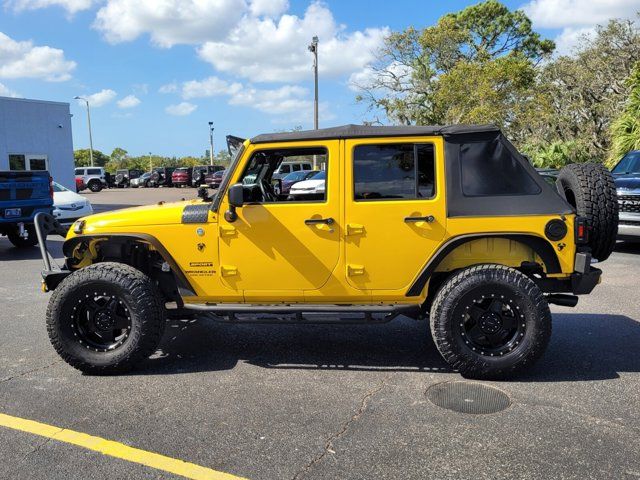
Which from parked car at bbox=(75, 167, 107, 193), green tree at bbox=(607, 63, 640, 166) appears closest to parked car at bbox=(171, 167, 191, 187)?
parked car at bbox=(75, 167, 107, 193)

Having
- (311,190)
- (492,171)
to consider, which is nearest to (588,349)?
(492,171)

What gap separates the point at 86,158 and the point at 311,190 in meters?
87.8

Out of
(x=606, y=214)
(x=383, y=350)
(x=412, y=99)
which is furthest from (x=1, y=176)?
(x=412, y=99)

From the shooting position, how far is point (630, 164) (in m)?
10.8

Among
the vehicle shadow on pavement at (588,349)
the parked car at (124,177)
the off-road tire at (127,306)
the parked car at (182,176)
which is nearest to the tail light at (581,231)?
the vehicle shadow on pavement at (588,349)

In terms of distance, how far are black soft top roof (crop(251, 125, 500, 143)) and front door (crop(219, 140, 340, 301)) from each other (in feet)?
0.19

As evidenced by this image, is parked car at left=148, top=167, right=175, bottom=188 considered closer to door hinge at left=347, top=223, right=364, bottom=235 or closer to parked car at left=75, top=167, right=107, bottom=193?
parked car at left=75, top=167, right=107, bottom=193

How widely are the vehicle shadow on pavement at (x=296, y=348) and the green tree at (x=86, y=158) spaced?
80.6m

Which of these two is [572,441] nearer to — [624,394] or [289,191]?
[624,394]

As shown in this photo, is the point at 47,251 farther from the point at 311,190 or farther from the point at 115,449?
the point at 311,190

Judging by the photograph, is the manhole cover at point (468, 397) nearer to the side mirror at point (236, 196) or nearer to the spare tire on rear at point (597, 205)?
the spare tire on rear at point (597, 205)

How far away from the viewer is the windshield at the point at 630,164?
34.8 ft

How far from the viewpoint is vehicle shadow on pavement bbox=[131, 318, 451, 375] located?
14.6 ft

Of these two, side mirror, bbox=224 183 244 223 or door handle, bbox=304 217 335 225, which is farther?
door handle, bbox=304 217 335 225
